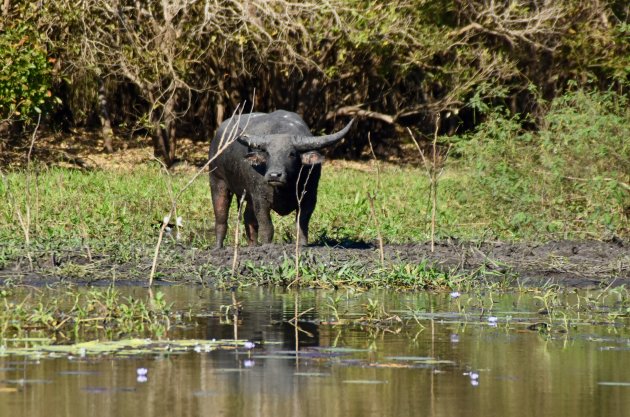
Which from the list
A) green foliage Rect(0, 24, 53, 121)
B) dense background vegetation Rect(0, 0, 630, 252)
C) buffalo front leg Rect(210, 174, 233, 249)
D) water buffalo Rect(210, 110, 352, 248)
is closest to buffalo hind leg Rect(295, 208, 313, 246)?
water buffalo Rect(210, 110, 352, 248)

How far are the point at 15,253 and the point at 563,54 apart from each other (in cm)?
1659

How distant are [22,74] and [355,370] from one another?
15.6 metres

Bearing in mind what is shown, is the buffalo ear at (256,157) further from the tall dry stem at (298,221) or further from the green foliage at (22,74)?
the green foliage at (22,74)

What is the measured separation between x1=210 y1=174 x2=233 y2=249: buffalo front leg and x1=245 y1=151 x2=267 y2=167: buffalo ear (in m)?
1.43

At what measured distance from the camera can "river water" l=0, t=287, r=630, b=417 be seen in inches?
252

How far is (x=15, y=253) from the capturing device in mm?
12273

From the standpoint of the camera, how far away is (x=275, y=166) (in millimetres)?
13305

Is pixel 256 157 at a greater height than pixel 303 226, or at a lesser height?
greater

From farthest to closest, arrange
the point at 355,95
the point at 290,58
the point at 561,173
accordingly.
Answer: the point at 355,95
the point at 290,58
the point at 561,173

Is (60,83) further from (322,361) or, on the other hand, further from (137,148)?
(322,361)

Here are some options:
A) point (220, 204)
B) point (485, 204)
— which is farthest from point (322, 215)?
point (220, 204)

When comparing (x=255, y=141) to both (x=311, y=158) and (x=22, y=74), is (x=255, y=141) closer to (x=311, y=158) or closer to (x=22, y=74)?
(x=311, y=158)

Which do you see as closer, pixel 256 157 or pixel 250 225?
pixel 256 157

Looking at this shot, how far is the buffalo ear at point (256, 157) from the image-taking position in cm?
1346
